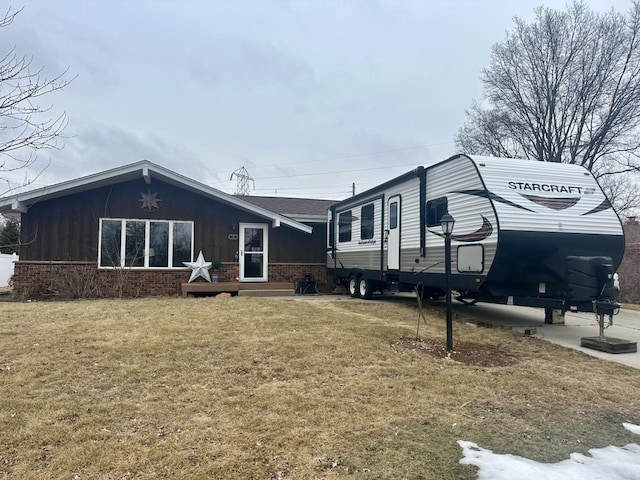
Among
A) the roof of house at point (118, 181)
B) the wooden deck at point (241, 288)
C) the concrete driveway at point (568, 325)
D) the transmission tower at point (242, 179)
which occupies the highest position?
the transmission tower at point (242, 179)

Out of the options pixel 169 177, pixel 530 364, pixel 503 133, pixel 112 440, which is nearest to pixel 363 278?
pixel 169 177

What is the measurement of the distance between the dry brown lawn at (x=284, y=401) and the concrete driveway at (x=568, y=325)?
64 centimetres

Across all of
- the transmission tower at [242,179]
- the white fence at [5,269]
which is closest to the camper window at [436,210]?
the white fence at [5,269]

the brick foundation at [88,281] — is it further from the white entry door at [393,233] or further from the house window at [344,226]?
the white entry door at [393,233]

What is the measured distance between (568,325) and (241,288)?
350 inches

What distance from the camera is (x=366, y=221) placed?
12.7m

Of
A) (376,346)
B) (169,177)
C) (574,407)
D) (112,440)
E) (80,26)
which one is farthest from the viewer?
(169,177)

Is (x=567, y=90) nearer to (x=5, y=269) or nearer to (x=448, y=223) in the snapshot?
(x=448, y=223)

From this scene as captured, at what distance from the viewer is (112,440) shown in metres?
3.27

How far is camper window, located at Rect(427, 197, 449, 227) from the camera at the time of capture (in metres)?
9.05

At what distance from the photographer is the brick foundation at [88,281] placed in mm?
12305

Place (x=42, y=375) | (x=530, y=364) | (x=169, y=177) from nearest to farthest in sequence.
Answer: (x=42, y=375) → (x=530, y=364) → (x=169, y=177)

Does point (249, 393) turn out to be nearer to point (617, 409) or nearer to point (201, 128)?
point (617, 409)

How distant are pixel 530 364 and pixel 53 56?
7.69m
